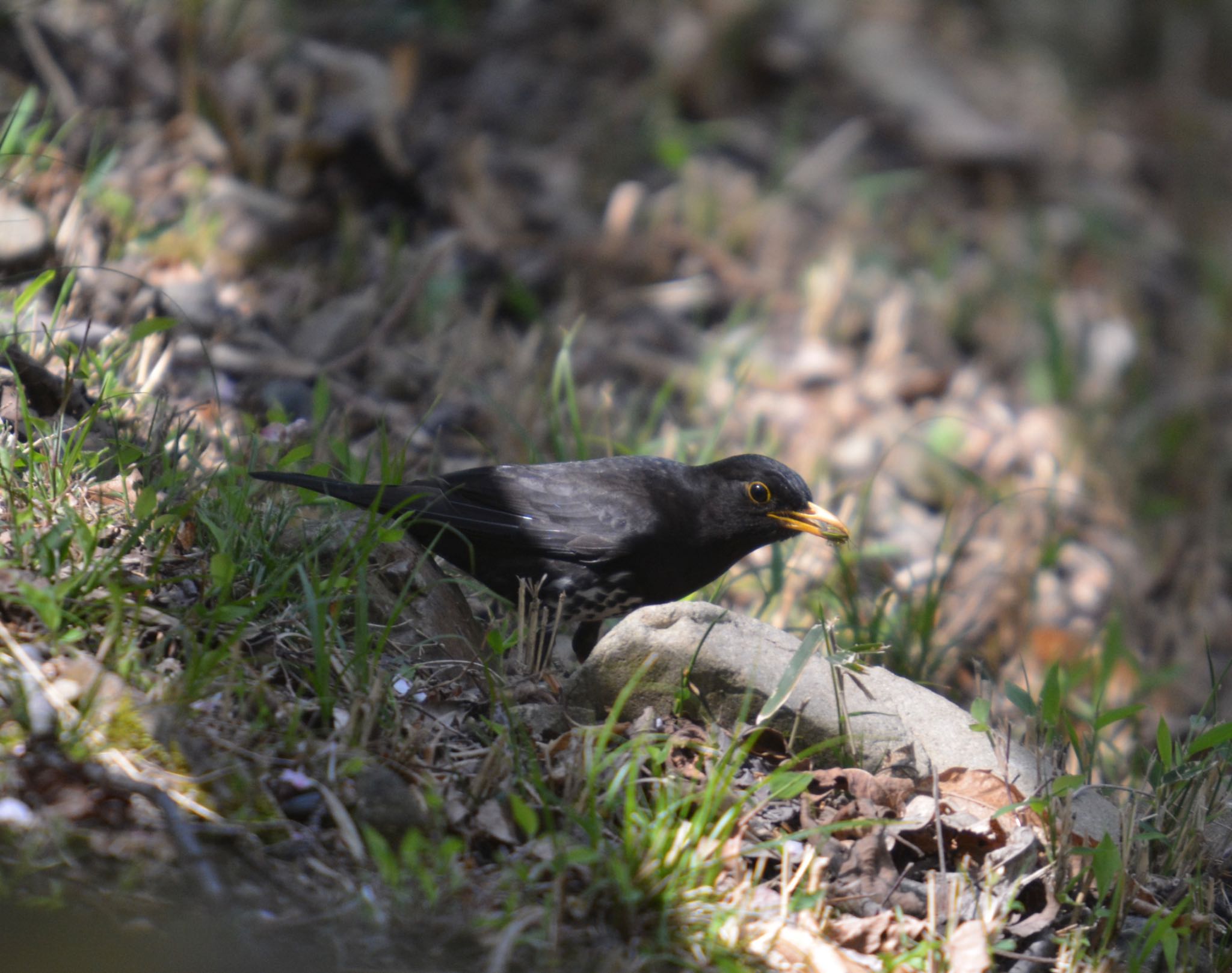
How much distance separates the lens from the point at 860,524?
5.18 metres

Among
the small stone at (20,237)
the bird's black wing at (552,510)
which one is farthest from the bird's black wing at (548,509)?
the small stone at (20,237)

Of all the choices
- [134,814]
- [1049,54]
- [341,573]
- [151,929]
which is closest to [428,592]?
[341,573]

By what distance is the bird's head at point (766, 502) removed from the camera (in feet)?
13.6

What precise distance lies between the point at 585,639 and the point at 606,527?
17.2 inches

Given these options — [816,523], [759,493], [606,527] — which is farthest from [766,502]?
[606,527]

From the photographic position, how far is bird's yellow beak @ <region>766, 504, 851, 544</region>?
4055 millimetres

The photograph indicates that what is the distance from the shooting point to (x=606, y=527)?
405cm

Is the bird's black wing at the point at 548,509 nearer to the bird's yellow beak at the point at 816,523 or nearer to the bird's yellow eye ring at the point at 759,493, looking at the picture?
the bird's yellow eye ring at the point at 759,493

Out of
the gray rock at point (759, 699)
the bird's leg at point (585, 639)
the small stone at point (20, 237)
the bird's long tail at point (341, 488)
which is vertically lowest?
the bird's leg at point (585, 639)

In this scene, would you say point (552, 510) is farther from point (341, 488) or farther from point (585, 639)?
point (341, 488)

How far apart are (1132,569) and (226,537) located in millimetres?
5435

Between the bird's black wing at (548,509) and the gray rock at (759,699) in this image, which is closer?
the gray rock at (759,699)

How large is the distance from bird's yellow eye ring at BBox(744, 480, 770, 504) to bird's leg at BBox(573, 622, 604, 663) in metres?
0.72

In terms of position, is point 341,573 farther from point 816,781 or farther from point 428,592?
point 816,781
